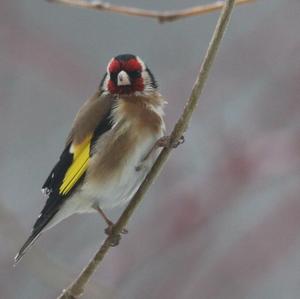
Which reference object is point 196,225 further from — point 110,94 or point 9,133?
point 9,133

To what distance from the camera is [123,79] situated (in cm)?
261

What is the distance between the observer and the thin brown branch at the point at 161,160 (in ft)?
5.78

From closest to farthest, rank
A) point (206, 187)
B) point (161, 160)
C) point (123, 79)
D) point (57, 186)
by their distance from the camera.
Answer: point (161, 160) < point (206, 187) < point (57, 186) < point (123, 79)

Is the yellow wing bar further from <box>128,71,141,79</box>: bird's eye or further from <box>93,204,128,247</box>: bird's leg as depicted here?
<box>128,71,141,79</box>: bird's eye

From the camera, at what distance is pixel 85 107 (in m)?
2.63

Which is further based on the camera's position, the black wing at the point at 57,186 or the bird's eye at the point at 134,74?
the bird's eye at the point at 134,74

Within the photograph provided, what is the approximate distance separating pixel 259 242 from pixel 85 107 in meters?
0.68

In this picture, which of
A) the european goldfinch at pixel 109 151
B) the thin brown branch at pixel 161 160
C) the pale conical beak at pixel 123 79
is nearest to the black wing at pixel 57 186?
the european goldfinch at pixel 109 151

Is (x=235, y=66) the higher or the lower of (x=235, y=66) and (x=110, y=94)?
the higher

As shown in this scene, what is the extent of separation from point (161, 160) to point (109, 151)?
544mm

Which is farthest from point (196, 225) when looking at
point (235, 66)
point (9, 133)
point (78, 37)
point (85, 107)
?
point (78, 37)

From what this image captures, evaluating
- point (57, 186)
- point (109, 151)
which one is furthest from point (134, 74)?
point (57, 186)

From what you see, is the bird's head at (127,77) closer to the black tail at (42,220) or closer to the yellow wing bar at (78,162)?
the yellow wing bar at (78,162)

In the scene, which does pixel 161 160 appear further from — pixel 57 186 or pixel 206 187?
pixel 57 186
